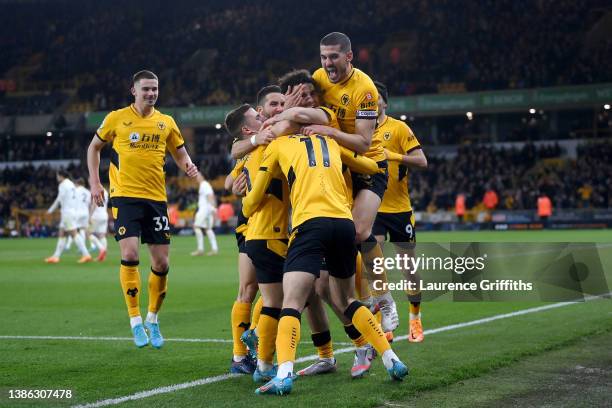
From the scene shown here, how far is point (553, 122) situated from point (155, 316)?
1718 inches

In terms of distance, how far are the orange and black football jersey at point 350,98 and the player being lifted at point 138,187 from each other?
2.85 metres

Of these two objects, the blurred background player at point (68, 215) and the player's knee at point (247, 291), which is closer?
the player's knee at point (247, 291)

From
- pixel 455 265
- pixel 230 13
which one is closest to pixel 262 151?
pixel 455 265

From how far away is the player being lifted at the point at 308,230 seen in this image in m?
6.37

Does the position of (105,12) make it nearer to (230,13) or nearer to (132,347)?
(230,13)

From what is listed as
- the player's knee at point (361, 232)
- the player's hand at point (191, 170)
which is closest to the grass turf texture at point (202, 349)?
the player's knee at point (361, 232)

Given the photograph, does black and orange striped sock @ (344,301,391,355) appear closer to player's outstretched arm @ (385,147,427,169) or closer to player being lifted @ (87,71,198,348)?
player's outstretched arm @ (385,147,427,169)

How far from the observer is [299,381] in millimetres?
7027

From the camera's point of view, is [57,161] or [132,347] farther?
[57,161]

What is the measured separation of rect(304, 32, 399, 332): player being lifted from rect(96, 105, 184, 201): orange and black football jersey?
2.86 metres

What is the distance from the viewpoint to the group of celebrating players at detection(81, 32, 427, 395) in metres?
6.43

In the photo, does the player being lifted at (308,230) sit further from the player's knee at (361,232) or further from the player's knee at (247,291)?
the player's knee at (247,291)

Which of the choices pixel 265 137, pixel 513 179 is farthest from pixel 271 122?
pixel 513 179

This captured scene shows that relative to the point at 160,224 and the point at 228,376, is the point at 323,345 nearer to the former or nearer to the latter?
the point at 228,376
